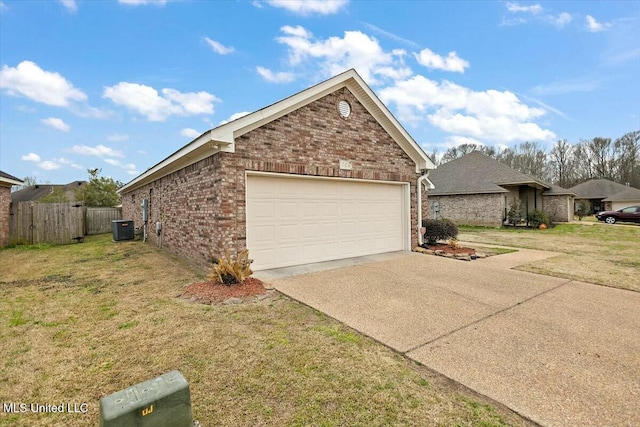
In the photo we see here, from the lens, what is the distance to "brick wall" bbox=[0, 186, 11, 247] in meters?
11.3

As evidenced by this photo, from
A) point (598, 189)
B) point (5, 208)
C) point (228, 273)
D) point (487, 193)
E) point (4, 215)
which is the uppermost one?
point (598, 189)

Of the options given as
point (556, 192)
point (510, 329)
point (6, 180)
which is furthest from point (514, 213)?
point (6, 180)

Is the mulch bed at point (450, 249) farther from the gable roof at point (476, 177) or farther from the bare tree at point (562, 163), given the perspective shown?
the bare tree at point (562, 163)

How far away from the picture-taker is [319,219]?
810cm

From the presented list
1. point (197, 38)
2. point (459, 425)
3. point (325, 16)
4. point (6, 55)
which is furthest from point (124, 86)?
point (459, 425)

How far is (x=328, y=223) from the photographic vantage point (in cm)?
827

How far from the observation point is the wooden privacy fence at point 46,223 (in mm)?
11828

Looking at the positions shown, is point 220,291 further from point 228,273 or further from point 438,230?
point 438,230

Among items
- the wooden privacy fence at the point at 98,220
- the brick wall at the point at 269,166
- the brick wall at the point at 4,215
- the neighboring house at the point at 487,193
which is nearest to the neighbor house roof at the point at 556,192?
the neighboring house at the point at 487,193

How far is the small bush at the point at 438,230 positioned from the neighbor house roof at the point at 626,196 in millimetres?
31455

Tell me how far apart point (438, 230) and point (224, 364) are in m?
9.27

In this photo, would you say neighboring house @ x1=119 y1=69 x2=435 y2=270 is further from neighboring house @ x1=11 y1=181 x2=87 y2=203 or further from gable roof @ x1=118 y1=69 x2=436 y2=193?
neighboring house @ x1=11 y1=181 x2=87 y2=203

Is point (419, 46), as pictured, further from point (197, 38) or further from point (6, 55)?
point (6, 55)

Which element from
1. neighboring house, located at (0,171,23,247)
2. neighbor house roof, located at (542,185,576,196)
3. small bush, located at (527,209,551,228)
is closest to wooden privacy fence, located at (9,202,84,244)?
neighboring house, located at (0,171,23,247)
